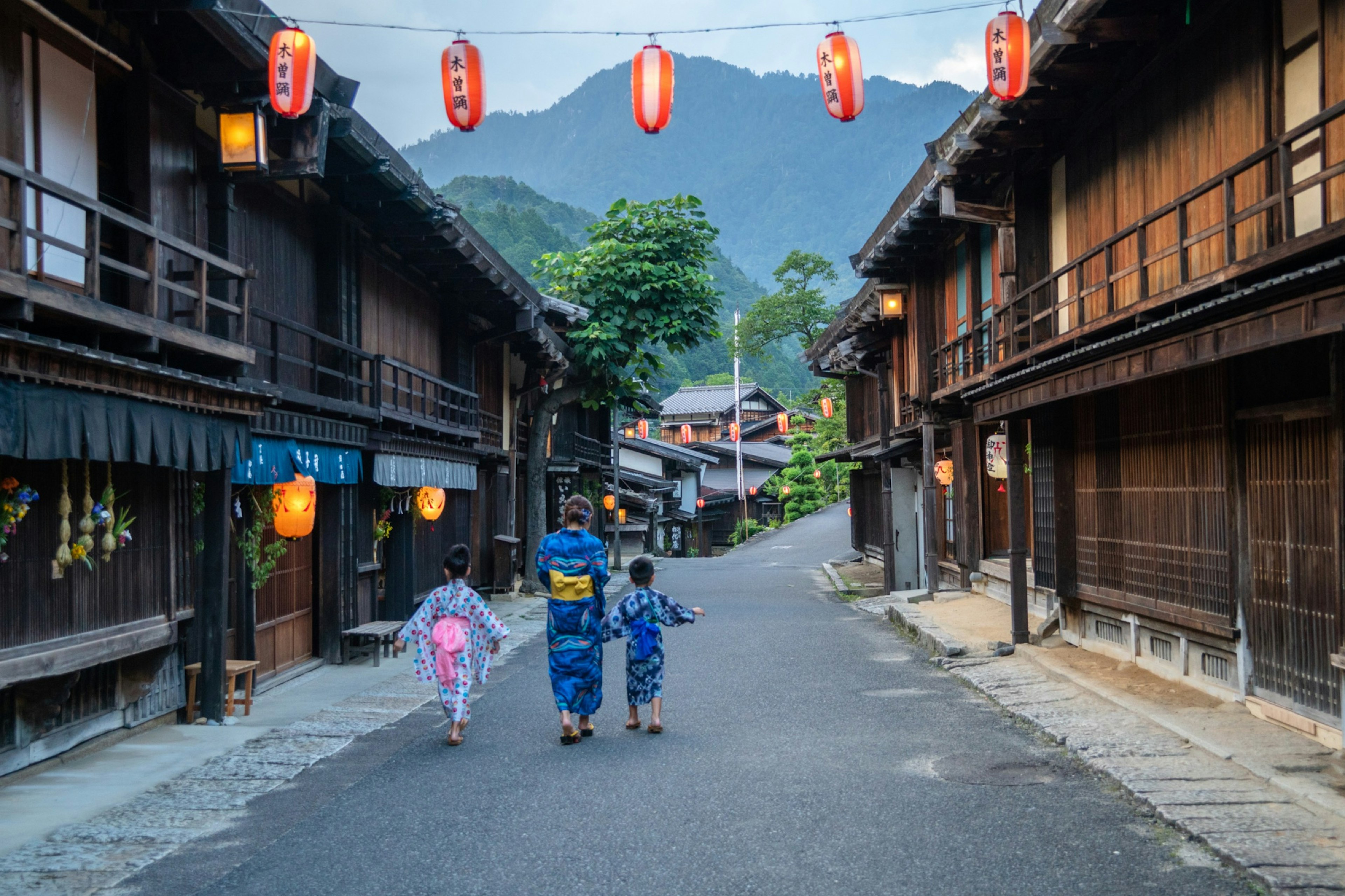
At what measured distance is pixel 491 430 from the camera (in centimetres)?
2394

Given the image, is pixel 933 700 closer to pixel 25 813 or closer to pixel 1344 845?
pixel 1344 845

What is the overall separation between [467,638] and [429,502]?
8240mm

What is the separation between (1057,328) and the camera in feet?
43.4

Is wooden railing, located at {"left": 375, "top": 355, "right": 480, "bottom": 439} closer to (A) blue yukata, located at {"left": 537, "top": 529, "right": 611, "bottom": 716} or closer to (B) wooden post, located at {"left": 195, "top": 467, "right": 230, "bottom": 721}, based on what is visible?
(B) wooden post, located at {"left": 195, "top": 467, "right": 230, "bottom": 721}

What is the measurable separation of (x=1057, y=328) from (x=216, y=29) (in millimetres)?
9976

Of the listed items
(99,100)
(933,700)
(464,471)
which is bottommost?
(933,700)

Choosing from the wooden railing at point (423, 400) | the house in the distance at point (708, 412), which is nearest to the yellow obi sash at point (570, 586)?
the wooden railing at point (423, 400)

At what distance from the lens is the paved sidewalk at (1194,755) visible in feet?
18.6

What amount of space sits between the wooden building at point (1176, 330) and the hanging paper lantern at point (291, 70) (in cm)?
695

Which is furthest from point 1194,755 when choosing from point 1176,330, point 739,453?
point 739,453

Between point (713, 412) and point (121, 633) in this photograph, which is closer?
point (121, 633)

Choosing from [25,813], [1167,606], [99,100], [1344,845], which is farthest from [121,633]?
[1167,606]

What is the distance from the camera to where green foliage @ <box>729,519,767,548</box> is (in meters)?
57.3

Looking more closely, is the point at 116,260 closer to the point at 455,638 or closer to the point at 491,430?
the point at 455,638
